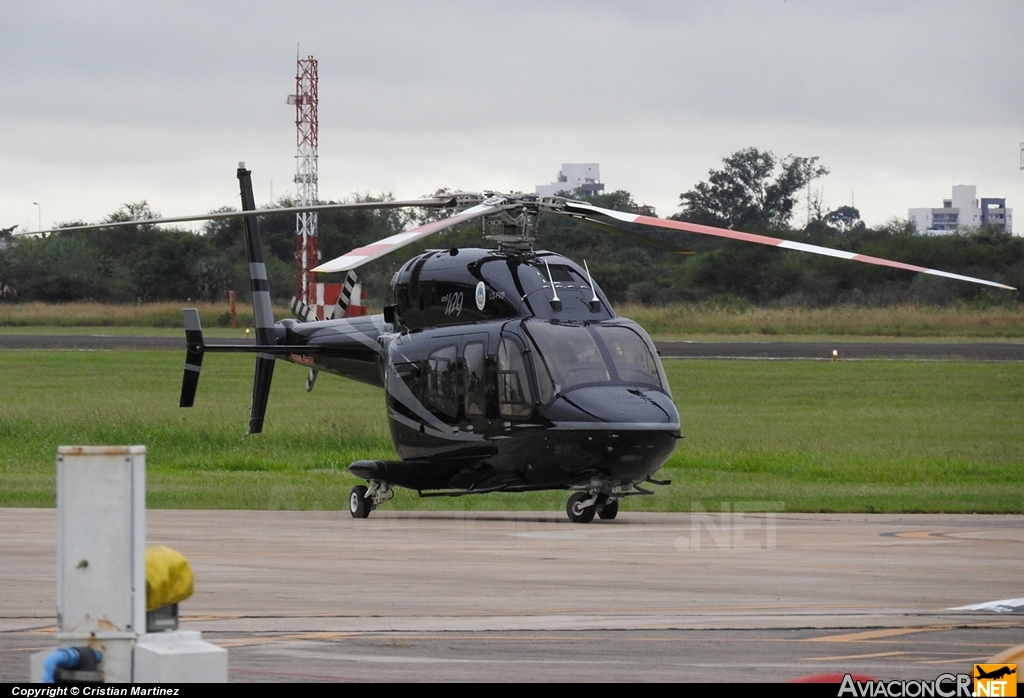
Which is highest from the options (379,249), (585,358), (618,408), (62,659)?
(379,249)

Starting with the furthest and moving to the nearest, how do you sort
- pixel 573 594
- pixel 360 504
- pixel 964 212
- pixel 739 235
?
pixel 964 212
pixel 360 504
pixel 739 235
pixel 573 594

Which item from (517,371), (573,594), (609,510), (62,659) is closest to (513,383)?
(517,371)

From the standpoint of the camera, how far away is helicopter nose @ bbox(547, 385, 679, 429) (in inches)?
567

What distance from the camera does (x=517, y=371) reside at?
15.0 m

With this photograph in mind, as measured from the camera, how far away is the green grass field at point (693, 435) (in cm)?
1905

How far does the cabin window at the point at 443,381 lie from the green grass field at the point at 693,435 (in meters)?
2.82

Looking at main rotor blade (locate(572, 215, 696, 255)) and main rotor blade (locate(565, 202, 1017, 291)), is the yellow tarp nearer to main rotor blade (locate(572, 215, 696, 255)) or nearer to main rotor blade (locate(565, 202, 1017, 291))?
main rotor blade (locate(565, 202, 1017, 291))

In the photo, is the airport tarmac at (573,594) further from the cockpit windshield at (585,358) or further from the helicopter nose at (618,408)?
the cockpit windshield at (585,358)

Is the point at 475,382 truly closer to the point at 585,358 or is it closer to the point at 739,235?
the point at 585,358

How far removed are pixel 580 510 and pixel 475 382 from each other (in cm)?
174

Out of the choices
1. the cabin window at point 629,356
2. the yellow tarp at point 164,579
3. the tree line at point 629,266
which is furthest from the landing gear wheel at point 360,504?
the tree line at point 629,266

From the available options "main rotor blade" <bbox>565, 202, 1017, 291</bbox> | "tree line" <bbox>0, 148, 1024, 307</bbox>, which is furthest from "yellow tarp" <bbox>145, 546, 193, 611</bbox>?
"tree line" <bbox>0, 148, 1024, 307</bbox>

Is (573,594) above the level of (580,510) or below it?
above

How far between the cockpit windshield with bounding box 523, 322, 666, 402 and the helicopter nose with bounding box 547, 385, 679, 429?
4.8 inches
